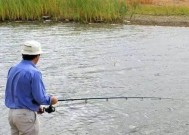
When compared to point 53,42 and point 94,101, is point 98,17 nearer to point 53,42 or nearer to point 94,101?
point 53,42

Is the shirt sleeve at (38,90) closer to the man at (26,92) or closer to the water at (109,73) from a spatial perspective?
the man at (26,92)

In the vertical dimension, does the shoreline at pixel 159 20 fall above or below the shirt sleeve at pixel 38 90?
below

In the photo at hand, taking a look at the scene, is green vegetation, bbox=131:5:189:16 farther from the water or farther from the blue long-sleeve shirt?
the blue long-sleeve shirt

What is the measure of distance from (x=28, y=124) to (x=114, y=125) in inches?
141

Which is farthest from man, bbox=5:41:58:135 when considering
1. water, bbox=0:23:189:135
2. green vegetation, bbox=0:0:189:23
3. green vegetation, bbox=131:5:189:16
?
green vegetation, bbox=131:5:189:16

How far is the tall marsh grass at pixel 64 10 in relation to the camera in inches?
969

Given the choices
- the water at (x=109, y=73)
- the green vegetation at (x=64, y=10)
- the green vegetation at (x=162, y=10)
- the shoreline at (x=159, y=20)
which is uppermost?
the green vegetation at (x=64, y=10)

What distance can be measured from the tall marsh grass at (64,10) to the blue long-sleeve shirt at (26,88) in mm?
18785

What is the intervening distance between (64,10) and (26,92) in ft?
66.4

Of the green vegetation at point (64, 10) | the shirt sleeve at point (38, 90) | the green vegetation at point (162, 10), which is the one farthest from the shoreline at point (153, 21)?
the shirt sleeve at point (38, 90)

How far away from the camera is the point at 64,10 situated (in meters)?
25.9

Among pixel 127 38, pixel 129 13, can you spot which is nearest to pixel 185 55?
pixel 127 38

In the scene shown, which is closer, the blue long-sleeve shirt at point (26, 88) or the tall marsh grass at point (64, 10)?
the blue long-sleeve shirt at point (26, 88)

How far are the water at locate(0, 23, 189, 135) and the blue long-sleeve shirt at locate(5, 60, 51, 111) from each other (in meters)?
2.88
